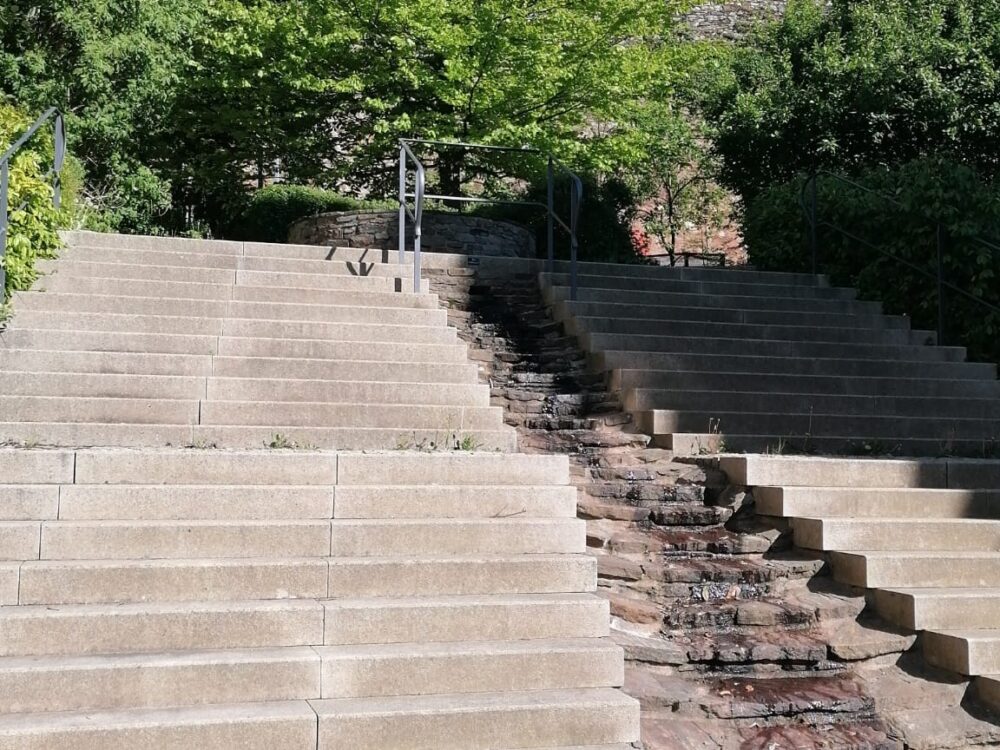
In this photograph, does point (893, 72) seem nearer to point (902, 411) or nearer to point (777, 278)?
point (777, 278)

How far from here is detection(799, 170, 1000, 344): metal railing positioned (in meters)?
9.70

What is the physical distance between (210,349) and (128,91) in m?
7.56

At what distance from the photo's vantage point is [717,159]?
18469mm

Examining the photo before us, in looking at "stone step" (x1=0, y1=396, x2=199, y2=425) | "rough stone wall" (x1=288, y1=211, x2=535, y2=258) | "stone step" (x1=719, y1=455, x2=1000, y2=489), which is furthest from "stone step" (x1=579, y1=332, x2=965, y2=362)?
"rough stone wall" (x1=288, y1=211, x2=535, y2=258)

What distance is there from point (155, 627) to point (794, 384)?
5.66m

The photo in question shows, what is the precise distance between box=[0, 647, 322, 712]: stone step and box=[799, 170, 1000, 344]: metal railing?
7.59 metres

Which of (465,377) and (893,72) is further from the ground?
(893,72)

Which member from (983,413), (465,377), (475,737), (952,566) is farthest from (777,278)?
(475,737)

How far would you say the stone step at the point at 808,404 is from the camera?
7660 mm

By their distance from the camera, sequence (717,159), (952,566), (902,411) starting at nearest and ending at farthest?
1. (952,566)
2. (902,411)
3. (717,159)

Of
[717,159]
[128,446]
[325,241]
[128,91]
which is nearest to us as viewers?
[128,446]

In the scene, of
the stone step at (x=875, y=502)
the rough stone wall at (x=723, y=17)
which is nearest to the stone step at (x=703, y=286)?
the stone step at (x=875, y=502)

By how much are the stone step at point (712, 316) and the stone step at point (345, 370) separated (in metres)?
1.94

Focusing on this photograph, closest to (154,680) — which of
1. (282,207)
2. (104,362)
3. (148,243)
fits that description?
(104,362)
